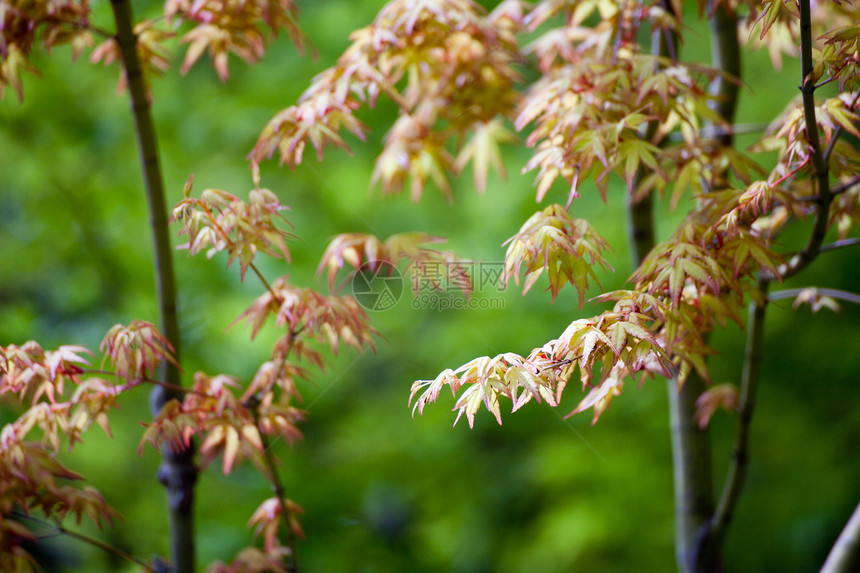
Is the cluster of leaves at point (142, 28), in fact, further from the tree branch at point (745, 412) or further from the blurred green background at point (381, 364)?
the tree branch at point (745, 412)

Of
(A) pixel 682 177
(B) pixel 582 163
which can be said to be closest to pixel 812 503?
(A) pixel 682 177

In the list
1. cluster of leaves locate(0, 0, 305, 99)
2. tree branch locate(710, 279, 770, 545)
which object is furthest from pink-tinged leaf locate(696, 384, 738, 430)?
cluster of leaves locate(0, 0, 305, 99)

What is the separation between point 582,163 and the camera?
1.02 meters

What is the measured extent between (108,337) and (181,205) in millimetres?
282

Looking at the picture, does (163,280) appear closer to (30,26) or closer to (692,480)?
(30,26)

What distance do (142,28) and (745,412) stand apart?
152 cm

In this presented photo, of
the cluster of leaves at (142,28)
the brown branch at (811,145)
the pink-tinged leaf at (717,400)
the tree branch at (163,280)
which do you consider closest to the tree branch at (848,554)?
the pink-tinged leaf at (717,400)

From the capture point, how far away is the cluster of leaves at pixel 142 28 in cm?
121

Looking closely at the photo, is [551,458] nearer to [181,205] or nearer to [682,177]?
[682,177]

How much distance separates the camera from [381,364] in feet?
8.36

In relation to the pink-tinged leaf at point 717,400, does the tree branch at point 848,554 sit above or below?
below

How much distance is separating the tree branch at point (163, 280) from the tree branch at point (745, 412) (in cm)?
116

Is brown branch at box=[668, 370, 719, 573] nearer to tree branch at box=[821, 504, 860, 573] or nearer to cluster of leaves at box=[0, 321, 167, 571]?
tree branch at box=[821, 504, 860, 573]

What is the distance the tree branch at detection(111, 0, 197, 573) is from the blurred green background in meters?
0.75
